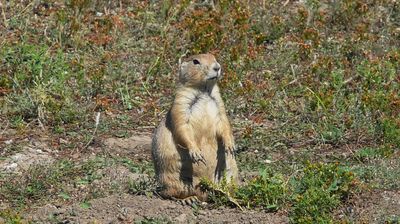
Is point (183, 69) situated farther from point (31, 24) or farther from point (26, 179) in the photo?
point (31, 24)

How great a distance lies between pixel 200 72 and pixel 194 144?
64 centimetres

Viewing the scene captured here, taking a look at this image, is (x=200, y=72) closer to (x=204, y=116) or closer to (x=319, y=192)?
(x=204, y=116)

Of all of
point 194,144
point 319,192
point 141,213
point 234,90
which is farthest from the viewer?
point 234,90

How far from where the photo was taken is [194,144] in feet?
23.4

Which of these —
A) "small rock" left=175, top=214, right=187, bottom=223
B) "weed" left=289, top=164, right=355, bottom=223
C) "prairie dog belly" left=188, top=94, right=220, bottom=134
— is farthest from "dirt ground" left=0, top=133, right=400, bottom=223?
"prairie dog belly" left=188, top=94, right=220, bottom=134

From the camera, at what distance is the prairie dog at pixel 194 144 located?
23.6 feet

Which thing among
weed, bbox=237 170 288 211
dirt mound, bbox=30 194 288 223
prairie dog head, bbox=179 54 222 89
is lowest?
dirt mound, bbox=30 194 288 223

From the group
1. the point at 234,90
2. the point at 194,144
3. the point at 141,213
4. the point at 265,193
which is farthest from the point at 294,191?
the point at 234,90

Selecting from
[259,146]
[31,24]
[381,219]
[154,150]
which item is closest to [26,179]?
[154,150]

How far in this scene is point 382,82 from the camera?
998 cm

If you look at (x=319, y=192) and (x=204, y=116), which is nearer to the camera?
(x=319, y=192)

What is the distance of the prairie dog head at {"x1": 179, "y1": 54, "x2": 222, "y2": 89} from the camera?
7.38 m

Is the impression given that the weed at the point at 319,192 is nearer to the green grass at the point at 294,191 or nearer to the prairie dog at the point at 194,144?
the green grass at the point at 294,191

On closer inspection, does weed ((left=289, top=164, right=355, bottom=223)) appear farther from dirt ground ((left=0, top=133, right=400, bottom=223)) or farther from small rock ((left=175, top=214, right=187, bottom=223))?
small rock ((left=175, top=214, right=187, bottom=223))
